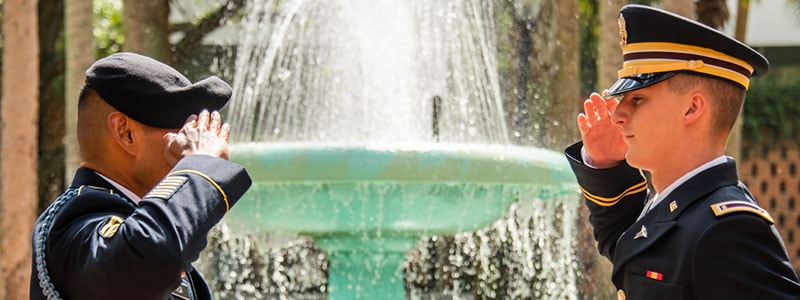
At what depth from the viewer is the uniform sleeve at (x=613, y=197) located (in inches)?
97.6

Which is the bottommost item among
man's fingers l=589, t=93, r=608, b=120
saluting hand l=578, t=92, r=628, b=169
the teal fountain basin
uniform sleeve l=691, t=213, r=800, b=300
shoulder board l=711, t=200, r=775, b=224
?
the teal fountain basin

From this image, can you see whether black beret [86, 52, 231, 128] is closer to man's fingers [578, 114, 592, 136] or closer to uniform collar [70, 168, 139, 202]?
uniform collar [70, 168, 139, 202]

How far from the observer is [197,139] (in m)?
2.12

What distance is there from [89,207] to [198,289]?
Result: 380 millimetres

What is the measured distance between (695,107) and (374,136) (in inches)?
205

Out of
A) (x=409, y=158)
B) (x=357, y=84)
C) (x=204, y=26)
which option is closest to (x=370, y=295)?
(x=409, y=158)

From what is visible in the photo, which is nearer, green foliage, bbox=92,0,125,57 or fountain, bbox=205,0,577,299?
fountain, bbox=205,0,577,299

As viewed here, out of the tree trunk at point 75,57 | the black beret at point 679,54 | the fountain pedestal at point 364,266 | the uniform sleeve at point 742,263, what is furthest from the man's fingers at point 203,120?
the tree trunk at point 75,57

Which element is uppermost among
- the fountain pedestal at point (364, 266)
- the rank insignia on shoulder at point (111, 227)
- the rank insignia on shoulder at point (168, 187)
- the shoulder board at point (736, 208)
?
the rank insignia on shoulder at point (168, 187)

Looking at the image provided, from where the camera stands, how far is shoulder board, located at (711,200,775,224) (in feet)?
6.73

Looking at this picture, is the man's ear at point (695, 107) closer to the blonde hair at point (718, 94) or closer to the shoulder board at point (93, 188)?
the blonde hair at point (718, 94)

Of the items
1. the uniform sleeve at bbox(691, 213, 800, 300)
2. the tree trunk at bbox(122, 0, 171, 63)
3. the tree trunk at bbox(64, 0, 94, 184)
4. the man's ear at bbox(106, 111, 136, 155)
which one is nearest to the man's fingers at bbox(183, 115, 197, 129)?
the man's ear at bbox(106, 111, 136, 155)

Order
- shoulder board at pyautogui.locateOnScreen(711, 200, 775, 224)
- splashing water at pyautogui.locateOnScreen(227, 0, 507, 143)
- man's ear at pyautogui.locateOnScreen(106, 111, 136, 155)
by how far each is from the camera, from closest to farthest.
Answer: shoulder board at pyautogui.locateOnScreen(711, 200, 775, 224) < man's ear at pyautogui.locateOnScreen(106, 111, 136, 155) < splashing water at pyautogui.locateOnScreen(227, 0, 507, 143)

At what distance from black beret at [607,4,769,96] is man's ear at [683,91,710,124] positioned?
1.9 inches
